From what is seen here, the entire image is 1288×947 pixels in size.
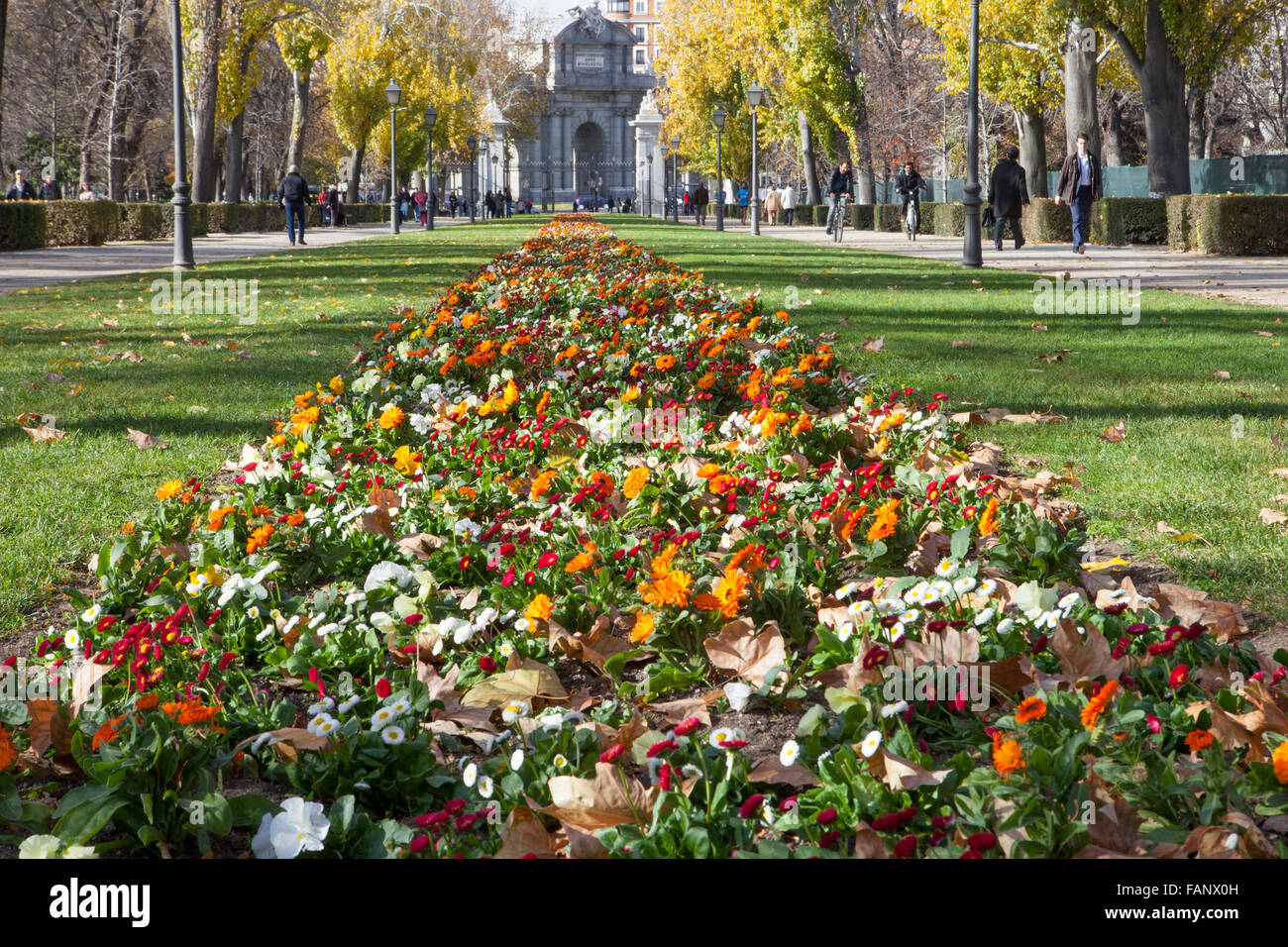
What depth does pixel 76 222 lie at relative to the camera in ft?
84.9

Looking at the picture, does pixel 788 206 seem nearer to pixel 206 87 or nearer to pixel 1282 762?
pixel 206 87

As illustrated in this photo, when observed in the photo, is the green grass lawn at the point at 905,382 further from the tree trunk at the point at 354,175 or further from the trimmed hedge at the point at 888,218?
the tree trunk at the point at 354,175

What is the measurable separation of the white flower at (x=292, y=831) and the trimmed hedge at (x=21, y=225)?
24.3 m

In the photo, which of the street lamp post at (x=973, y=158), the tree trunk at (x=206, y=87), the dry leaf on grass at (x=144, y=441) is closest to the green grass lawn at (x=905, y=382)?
the dry leaf on grass at (x=144, y=441)

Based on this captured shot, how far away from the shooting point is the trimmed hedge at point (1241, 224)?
61.4ft

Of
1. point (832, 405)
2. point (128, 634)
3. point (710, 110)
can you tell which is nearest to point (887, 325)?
point (832, 405)

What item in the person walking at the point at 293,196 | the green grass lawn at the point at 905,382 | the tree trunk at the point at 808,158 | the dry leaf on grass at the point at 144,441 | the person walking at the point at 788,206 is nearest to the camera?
the green grass lawn at the point at 905,382

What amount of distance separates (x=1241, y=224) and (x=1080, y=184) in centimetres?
251

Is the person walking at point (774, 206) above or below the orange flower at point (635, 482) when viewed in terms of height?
above

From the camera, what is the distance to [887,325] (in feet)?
32.5

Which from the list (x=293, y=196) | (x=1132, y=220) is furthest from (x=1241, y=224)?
(x=293, y=196)

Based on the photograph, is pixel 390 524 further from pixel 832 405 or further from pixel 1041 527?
pixel 832 405
